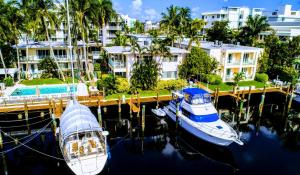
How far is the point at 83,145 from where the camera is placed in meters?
23.8

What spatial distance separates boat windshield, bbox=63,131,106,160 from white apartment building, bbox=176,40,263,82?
35180 mm

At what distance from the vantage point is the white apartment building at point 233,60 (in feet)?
171

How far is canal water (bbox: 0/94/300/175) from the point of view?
25.2 m

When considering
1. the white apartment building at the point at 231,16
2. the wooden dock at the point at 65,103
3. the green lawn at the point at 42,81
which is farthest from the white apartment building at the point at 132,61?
the white apartment building at the point at 231,16

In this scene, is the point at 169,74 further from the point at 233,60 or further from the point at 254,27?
the point at 254,27

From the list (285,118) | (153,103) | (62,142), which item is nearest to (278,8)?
(285,118)

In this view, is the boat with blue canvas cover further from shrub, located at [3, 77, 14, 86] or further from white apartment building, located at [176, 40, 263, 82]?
shrub, located at [3, 77, 14, 86]

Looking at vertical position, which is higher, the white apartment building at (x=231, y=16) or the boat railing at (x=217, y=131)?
the white apartment building at (x=231, y=16)

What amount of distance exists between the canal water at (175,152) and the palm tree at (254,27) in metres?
30.8

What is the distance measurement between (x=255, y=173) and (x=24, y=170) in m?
23.4

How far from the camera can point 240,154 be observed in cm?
2816

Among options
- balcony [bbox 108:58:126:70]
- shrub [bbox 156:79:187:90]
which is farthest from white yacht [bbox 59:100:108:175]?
balcony [bbox 108:58:126:70]

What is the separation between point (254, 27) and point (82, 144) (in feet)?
176

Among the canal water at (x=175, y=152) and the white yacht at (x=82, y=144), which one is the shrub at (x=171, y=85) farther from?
the white yacht at (x=82, y=144)
